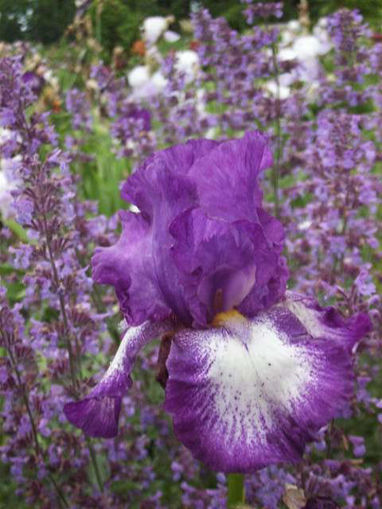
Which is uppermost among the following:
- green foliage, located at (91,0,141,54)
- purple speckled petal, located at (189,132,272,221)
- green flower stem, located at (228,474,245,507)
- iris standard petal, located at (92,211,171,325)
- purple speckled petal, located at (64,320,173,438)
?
green foliage, located at (91,0,141,54)

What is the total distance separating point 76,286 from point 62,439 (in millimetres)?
491

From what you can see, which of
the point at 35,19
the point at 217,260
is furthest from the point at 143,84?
the point at 217,260

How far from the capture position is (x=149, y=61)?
7.62m

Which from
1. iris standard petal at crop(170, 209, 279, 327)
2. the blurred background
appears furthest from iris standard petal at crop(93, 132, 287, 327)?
the blurred background

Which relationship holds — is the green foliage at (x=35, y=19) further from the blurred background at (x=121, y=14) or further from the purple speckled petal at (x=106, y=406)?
the purple speckled petal at (x=106, y=406)

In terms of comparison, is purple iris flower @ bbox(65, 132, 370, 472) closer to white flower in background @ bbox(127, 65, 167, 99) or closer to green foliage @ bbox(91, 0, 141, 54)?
white flower in background @ bbox(127, 65, 167, 99)

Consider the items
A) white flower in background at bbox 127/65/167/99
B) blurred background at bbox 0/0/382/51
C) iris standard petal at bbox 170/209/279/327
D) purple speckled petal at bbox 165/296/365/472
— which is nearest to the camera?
purple speckled petal at bbox 165/296/365/472

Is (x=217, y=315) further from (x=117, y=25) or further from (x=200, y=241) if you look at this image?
(x=117, y=25)

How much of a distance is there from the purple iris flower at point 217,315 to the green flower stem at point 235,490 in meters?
0.19

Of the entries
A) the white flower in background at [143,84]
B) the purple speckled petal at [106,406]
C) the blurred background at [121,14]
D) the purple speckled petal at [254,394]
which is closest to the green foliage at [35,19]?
the blurred background at [121,14]

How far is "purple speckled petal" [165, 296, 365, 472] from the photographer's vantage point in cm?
94

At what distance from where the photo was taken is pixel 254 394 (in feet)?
3.17

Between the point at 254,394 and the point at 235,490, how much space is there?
9.7 inches

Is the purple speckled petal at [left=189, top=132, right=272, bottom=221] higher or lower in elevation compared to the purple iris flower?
higher
